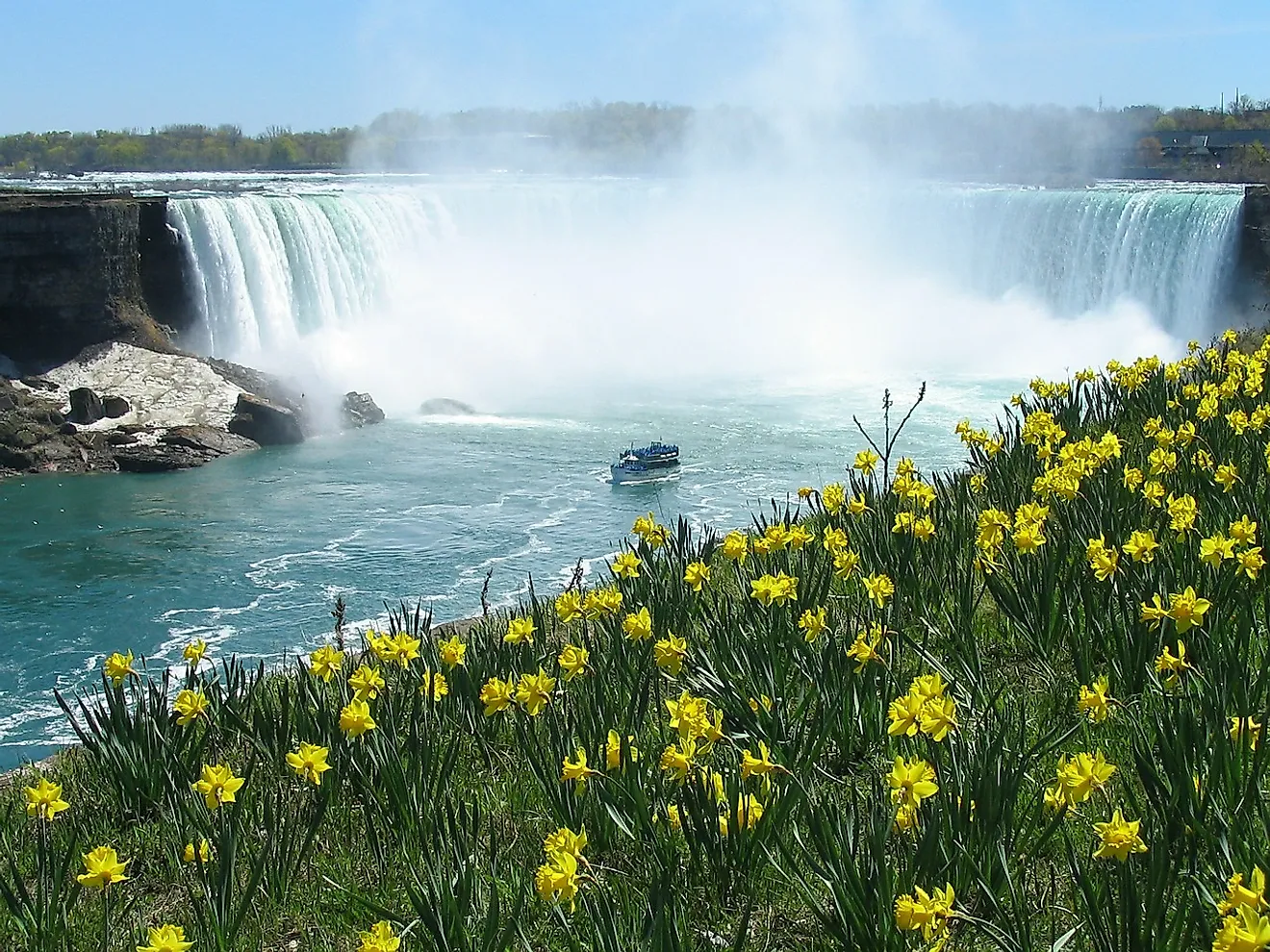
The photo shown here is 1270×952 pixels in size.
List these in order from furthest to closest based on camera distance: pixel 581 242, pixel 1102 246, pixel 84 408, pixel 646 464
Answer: pixel 581 242
pixel 1102 246
pixel 84 408
pixel 646 464

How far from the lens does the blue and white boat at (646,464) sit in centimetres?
2272

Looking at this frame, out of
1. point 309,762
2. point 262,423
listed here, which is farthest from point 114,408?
point 309,762

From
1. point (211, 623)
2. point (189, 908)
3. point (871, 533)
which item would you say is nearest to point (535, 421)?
point (211, 623)

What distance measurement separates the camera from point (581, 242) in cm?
4756

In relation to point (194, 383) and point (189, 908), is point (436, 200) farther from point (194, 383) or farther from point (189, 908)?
point (189, 908)

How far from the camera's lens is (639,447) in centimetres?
2647

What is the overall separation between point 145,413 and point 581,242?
71.7ft

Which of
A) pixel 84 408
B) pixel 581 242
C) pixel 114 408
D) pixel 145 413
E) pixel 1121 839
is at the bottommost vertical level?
pixel 145 413

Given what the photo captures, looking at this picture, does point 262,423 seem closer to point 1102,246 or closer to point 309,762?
point 1102,246

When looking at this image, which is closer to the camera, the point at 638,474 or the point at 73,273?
the point at 638,474

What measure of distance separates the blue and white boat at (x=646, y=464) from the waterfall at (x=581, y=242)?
48.1 ft

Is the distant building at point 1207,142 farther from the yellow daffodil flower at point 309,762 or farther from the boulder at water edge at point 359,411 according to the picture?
the yellow daffodil flower at point 309,762

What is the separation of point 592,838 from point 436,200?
40.4 meters

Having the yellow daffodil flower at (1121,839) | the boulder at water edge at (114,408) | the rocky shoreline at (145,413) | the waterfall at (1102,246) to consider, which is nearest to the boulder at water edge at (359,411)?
the rocky shoreline at (145,413)
